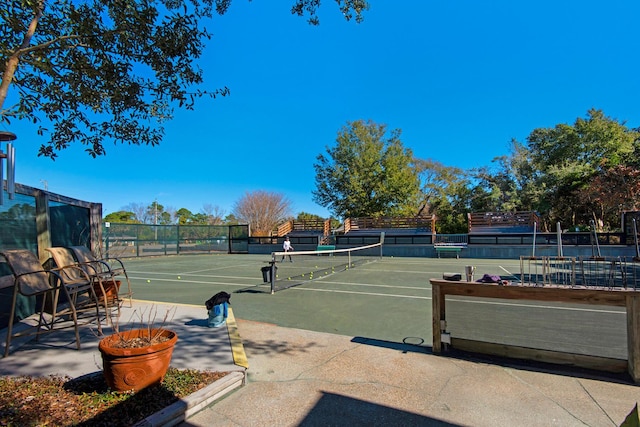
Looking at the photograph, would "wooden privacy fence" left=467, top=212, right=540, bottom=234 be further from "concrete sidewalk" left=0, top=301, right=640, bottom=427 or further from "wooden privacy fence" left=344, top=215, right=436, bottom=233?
"concrete sidewalk" left=0, top=301, right=640, bottom=427

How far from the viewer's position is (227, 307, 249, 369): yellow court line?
12.3 feet

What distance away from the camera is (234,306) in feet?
23.3

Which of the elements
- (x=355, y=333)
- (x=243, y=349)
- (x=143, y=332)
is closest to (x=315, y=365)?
(x=243, y=349)

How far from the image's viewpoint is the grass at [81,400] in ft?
7.95

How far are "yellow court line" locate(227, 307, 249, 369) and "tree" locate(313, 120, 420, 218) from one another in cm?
2932

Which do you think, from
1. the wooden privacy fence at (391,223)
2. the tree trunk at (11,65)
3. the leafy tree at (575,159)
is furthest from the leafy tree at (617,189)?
the tree trunk at (11,65)

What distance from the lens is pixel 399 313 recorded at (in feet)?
21.1

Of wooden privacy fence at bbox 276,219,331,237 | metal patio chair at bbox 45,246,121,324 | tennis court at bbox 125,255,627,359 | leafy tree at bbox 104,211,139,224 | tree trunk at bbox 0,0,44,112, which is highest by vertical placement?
leafy tree at bbox 104,211,139,224

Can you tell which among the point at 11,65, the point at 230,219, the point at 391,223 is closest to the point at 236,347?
the point at 11,65

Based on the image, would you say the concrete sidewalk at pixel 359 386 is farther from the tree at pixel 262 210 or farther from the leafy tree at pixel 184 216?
the leafy tree at pixel 184 216

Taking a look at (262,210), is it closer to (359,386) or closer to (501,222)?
(501,222)

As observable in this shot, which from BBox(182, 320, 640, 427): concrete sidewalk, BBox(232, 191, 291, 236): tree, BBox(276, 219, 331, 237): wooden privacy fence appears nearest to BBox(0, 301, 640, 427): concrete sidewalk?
BBox(182, 320, 640, 427): concrete sidewalk

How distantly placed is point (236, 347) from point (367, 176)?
31.2 meters

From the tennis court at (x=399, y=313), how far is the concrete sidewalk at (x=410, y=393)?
436 mm
